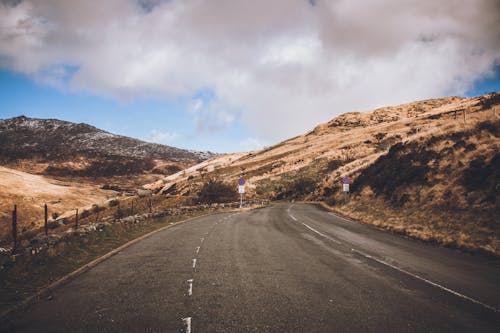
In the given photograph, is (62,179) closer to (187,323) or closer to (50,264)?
(50,264)

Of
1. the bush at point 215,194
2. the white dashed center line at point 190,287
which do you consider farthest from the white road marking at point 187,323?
the bush at point 215,194

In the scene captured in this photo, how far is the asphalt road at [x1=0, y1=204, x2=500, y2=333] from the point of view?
5141 mm

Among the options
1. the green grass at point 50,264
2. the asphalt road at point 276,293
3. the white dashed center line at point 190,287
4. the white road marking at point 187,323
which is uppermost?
the green grass at point 50,264

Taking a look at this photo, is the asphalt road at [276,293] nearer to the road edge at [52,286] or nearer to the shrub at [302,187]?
the road edge at [52,286]

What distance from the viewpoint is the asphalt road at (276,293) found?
5.14 metres

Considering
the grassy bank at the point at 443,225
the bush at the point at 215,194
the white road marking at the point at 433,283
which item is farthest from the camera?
the bush at the point at 215,194

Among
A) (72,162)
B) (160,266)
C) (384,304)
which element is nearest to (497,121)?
(384,304)

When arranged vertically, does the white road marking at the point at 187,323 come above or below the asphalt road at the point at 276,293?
above

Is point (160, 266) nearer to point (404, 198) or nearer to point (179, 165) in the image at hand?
point (404, 198)

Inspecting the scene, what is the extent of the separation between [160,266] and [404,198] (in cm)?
1883

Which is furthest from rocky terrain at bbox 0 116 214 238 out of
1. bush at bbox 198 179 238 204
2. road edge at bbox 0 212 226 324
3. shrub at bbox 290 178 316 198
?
shrub at bbox 290 178 316 198

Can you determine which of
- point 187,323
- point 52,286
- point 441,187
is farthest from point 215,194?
point 187,323

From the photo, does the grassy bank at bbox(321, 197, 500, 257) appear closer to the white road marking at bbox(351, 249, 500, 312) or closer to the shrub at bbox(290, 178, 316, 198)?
the white road marking at bbox(351, 249, 500, 312)

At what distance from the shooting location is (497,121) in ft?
72.1
